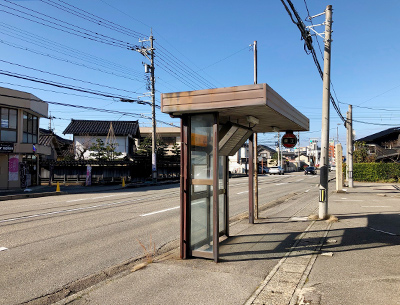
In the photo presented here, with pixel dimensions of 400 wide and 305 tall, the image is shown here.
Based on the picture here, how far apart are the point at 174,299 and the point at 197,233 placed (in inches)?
78.2

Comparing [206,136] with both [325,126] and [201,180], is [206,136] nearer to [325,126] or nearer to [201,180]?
[201,180]

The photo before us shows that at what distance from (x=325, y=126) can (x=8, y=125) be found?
2428 centimetres

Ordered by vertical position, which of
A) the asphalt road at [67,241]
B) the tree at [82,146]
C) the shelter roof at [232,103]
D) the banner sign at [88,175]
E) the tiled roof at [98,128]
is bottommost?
the asphalt road at [67,241]

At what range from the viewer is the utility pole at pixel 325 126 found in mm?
10164

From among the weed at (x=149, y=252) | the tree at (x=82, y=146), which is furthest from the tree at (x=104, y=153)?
the weed at (x=149, y=252)

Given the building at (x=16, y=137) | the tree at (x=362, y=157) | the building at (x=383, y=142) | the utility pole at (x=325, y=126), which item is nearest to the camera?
the utility pole at (x=325, y=126)

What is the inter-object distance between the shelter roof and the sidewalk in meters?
2.72

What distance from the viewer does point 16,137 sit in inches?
1011

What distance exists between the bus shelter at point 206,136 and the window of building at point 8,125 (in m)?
23.9

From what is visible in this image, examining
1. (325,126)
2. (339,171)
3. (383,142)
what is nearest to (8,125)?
(325,126)

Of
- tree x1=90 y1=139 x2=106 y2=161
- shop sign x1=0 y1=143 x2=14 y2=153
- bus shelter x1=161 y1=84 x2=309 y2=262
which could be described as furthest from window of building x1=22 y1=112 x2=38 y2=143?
bus shelter x1=161 y1=84 x2=309 y2=262

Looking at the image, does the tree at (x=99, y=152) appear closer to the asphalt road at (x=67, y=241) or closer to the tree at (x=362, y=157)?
the asphalt road at (x=67, y=241)

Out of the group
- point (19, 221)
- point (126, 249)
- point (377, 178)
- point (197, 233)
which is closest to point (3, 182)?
point (19, 221)

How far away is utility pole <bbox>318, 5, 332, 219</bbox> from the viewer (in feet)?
33.3
